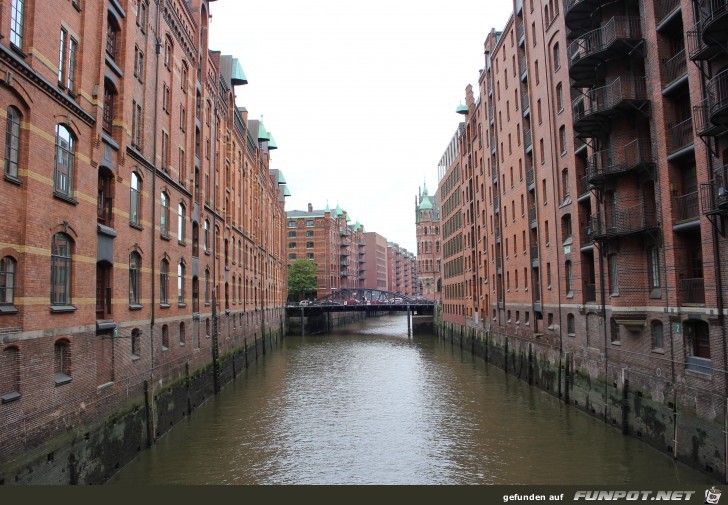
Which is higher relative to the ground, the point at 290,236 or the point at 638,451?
the point at 290,236

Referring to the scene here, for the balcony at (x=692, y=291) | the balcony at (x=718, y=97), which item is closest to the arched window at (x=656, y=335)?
the balcony at (x=692, y=291)

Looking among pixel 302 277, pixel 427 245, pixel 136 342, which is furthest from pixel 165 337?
pixel 427 245

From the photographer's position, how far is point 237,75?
39.6m

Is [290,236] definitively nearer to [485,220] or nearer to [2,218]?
[485,220]

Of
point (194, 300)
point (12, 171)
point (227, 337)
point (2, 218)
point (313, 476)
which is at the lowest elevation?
point (313, 476)

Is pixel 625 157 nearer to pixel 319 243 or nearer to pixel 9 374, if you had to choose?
pixel 9 374

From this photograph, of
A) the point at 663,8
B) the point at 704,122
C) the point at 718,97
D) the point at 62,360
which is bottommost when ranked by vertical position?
the point at 62,360

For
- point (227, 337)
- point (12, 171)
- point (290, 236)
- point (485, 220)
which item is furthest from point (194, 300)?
point (290, 236)

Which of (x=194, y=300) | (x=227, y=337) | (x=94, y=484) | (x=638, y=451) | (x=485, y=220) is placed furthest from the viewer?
(x=485, y=220)

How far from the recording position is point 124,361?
16922 millimetres

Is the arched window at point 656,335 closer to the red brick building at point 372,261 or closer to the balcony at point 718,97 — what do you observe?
the balcony at point 718,97

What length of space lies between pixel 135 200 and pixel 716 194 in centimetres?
1770

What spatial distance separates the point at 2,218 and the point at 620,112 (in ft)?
59.7

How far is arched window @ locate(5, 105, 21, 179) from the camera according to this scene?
1129 centimetres
